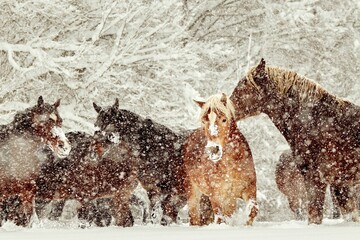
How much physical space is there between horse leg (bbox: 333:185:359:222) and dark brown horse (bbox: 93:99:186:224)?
1199 millimetres

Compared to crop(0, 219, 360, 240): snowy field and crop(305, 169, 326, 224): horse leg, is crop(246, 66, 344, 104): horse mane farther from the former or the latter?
crop(0, 219, 360, 240): snowy field

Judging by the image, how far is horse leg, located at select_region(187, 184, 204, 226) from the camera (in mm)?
5406

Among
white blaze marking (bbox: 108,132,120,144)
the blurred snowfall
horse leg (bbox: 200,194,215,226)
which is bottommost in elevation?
horse leg (bbox: 200,194,215,226)

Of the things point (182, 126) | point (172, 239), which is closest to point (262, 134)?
point (182, 126)

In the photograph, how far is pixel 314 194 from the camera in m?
5.29

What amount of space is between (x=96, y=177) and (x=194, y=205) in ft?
2.70

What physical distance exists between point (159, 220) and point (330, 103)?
188cm

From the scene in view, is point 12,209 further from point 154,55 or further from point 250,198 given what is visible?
point 154,55

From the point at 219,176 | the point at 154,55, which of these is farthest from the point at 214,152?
the point at 154,55

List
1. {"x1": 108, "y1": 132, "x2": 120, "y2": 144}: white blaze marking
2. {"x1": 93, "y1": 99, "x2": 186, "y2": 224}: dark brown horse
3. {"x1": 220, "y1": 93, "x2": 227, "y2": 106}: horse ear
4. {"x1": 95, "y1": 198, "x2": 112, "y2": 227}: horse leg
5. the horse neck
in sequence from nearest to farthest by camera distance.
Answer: {"x1": 220, "y1": 93, "x2": 227, "y2": 106}: horse ear
the horse neck
{"x1": 108, "y1": 132, "x2": 120, "y2": 144}: white blaze marking
{"x1": 93, "y1": 99, "x2": 186, "y2": 224}: dark brown horse
{"x1": 95, "y1": 198, "x2": 112, "y2": 227}: horse leg

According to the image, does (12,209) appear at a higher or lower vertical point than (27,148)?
lower

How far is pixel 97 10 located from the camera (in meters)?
11.5

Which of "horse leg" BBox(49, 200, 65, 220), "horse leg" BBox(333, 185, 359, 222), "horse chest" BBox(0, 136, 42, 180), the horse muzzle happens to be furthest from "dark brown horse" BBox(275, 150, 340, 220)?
"horse leg" BBox(49, 200, 65, 220)

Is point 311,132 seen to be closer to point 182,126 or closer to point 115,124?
point 115,124
